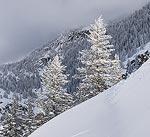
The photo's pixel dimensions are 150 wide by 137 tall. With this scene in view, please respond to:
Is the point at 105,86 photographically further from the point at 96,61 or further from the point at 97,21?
the point at 97,21

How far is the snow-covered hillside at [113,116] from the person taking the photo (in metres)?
10.7

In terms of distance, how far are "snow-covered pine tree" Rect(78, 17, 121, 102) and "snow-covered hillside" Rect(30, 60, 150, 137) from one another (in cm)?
1454

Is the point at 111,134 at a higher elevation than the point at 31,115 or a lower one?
lower

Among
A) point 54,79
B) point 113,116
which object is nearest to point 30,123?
point 54,79

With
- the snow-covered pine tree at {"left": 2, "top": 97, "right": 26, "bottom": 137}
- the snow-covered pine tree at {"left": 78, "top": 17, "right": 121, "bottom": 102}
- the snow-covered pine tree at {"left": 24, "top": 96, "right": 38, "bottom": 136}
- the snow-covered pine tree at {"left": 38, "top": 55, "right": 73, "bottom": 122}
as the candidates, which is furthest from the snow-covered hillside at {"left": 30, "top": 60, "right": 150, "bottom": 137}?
the snow-covered pine tree at {"left": 24, "top": 96, "right": 38, "bottom": 136}

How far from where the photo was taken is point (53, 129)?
14352 millimetres

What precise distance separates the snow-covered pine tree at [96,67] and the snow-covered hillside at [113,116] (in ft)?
47.7

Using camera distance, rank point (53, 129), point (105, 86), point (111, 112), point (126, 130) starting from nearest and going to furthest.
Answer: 1. point (126, 130)
2. point (111, 112)
3. point (53, 129)
4. point (105, 86)

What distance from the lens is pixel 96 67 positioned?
102ft

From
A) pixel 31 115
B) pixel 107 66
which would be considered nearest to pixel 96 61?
pixel 107 66

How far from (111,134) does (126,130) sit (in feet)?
1.77

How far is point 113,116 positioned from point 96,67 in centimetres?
1856

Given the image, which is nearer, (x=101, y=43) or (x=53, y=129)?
(x=53, y=129)

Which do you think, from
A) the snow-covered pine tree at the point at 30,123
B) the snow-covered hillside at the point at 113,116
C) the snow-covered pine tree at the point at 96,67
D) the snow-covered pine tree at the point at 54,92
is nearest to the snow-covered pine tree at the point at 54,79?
the snow-covered pine tree at the point at 54,92
